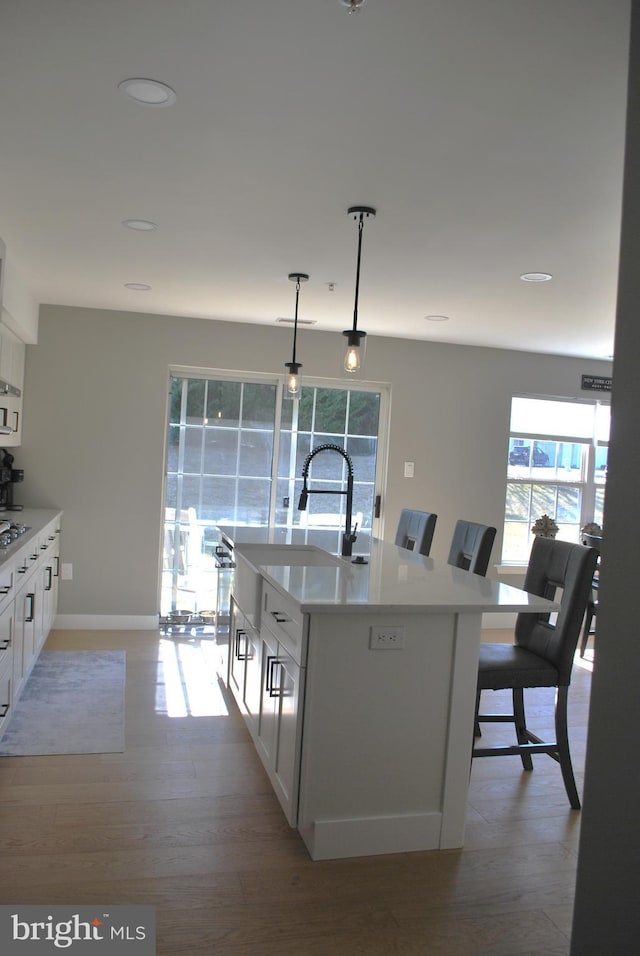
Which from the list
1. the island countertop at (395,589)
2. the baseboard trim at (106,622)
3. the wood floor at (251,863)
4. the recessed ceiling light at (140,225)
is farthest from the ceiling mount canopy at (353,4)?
the baseboard trim at (106,622)

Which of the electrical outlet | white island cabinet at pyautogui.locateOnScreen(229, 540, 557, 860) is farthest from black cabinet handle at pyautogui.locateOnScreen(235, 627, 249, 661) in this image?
the electrical outlet

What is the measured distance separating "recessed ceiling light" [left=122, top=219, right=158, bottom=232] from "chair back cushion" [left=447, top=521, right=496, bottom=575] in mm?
2125

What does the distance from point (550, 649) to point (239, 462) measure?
11.3ft

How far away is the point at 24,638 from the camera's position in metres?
3.84

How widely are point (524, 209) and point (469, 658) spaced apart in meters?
1.75

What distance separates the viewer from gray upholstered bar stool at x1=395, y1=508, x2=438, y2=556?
14.0 ft

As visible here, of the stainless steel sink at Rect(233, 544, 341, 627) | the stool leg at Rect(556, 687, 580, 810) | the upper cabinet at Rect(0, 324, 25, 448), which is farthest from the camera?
the upper cabinet at Rect(0, 324, 25, 448)

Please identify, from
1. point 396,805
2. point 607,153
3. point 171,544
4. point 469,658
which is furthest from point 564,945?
point 171,544

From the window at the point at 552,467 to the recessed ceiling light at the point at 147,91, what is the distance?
4.81 m

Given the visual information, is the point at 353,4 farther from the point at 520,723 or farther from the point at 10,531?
the point at 10,531

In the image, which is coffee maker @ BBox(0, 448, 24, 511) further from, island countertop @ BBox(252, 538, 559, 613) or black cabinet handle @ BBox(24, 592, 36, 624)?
island countertop @ BBox(252, 538, 559, 613)

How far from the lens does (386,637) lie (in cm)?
244

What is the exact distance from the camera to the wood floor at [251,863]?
6.84 ft

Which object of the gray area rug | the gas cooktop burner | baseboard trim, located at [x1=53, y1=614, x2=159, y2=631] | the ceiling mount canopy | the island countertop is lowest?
the gray area rug
